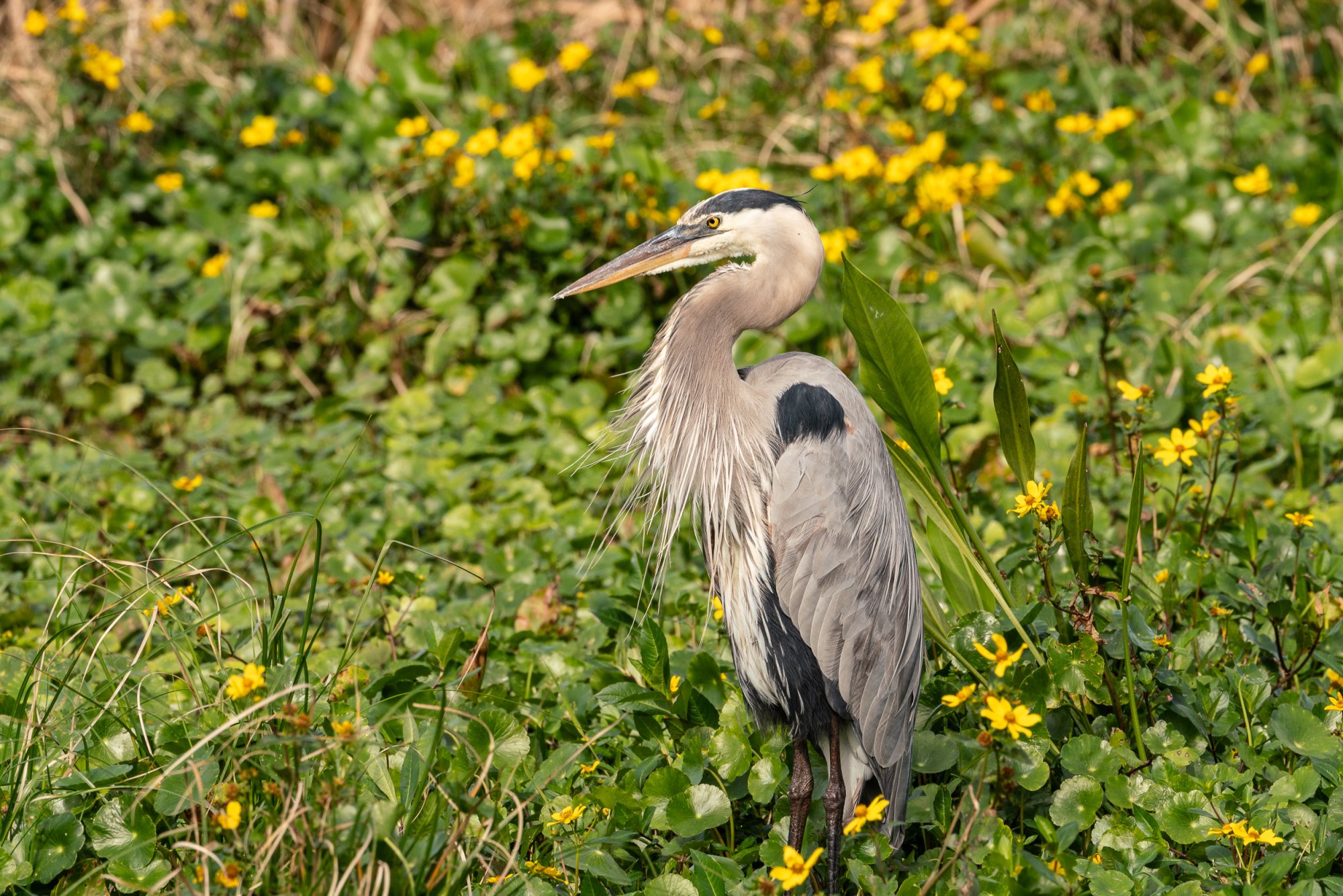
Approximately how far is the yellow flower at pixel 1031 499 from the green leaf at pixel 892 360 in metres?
0.20

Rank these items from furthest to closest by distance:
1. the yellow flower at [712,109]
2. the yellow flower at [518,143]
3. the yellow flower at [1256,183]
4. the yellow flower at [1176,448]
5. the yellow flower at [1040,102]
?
the yellow flower at [712,109] < the yellow flower at [1040,102] < the yellow flower at [518,143] < the yellow flower at [1256,183] < the yellow flower at [1176,448]

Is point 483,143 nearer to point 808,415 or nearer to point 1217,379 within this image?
point 808,415

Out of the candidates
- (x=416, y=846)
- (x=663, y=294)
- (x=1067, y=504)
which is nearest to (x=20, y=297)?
(x=663, y=294)

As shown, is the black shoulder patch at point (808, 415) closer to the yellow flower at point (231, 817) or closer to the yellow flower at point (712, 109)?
the yellow flower at point (231, 817)

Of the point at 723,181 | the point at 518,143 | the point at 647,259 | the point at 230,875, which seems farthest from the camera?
the point at 518,143

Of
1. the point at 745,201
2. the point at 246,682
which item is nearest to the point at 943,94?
the point at 745,201

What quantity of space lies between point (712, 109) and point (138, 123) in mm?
2609

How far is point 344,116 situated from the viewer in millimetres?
5602

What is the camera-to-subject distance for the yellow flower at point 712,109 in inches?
221

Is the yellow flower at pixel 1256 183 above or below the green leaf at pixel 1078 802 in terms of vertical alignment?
above

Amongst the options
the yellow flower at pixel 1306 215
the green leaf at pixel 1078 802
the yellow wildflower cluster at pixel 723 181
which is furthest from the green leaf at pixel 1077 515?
the yellow flower at pixel 1306 215

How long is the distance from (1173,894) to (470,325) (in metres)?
3.43

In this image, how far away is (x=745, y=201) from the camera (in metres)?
2.45

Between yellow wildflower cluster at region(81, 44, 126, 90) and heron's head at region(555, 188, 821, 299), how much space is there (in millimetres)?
3747
